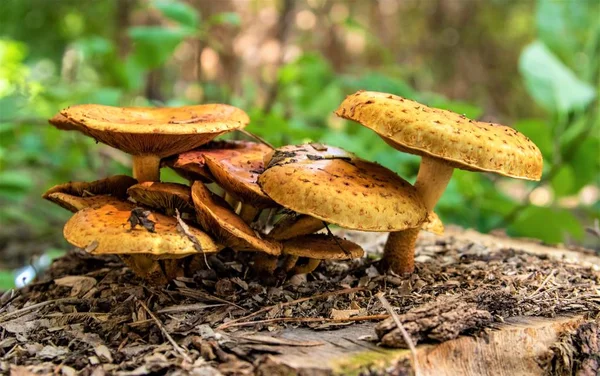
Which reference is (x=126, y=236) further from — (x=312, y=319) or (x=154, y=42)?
(x=154, y=42)

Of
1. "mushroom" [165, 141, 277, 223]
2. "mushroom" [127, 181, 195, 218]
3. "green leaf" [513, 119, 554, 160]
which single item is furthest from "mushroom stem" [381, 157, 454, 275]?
"green leaf" [513, 119, 554, 160]

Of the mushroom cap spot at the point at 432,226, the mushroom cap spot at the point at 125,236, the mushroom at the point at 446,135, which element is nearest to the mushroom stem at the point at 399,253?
the mushroom cap spot at the point at 432,226

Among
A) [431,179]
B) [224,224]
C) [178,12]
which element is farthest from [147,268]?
[178,12]

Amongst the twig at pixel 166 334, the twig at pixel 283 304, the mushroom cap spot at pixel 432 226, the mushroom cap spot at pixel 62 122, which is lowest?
the twig at pixel 166 334

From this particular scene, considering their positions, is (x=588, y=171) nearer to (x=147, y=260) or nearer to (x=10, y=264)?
(x=147, y=260)

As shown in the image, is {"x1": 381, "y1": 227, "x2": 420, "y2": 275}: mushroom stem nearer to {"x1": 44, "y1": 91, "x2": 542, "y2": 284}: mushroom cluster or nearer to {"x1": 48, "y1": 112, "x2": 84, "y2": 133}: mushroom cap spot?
{"x1": 44, "y1": 91, "x2": 542, "y2": 284}: mushroom cluster

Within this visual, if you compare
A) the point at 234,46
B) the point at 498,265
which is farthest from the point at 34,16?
the point at 498,265

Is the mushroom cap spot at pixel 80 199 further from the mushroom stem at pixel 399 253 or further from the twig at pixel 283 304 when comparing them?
the mushroom stem at pixel 399 253

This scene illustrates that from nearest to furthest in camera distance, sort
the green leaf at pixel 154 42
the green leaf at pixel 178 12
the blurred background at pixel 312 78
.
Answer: the green leaf at pixel 178 12 → the green leaf at pixel 154 42 → the blurred background at pixel 312 78
